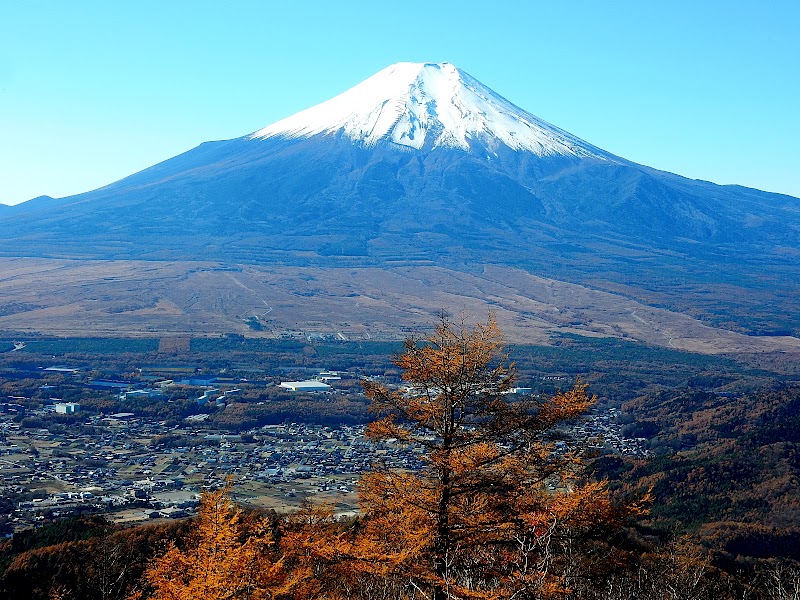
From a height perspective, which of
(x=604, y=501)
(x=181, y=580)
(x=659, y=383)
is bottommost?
(x=659, y=383)

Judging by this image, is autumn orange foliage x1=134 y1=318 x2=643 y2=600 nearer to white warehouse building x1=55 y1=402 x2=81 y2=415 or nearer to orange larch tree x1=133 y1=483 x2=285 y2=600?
orange larch tree x1=133 y1=483 x2=285 y2=600

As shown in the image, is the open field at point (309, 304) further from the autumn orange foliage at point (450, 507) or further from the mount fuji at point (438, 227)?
the autumn orange foliage at point (450, 507)

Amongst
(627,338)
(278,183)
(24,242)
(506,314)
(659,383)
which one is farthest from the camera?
(278,183)

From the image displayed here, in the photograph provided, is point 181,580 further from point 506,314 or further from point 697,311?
point 697,311

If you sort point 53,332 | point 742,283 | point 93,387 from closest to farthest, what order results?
point 93,387, point 53,332, point 742,283

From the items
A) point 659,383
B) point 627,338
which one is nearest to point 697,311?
point 627,338

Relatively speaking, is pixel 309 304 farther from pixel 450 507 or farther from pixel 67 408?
pixel 450 507

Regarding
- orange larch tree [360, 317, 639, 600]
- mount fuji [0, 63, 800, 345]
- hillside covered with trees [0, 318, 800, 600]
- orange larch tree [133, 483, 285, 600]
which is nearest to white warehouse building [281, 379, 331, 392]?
mount fuji [0, 63, 800, 345]
